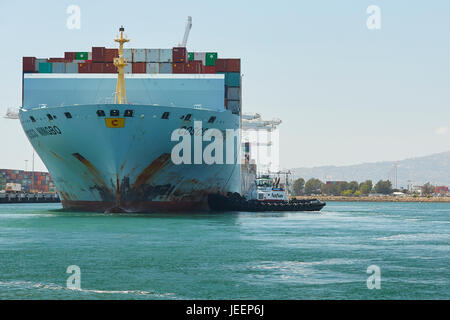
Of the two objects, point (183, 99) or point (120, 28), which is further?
point (183, 99)

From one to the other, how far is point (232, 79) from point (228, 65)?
4.42 ft

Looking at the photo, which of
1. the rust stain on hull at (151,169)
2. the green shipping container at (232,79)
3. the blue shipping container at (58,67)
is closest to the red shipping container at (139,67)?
the blue shipping container at (58,67)

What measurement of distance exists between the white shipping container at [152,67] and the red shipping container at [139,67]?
34cm

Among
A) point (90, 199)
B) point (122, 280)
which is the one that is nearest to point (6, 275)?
point (122, 280)

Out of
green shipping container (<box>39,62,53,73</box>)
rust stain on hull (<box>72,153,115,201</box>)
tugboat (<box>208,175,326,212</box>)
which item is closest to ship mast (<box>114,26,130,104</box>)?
rust stain on hull (<box>72,153,115,201</box>)

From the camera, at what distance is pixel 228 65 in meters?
57.5

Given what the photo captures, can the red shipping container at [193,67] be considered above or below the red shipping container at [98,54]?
below

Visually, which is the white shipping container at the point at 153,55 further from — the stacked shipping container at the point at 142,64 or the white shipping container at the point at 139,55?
the white shipping container at the point at 139,55

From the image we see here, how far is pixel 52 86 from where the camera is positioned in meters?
54.2

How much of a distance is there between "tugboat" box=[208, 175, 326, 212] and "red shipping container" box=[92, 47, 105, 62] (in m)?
14.9

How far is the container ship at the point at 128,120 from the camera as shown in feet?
149
